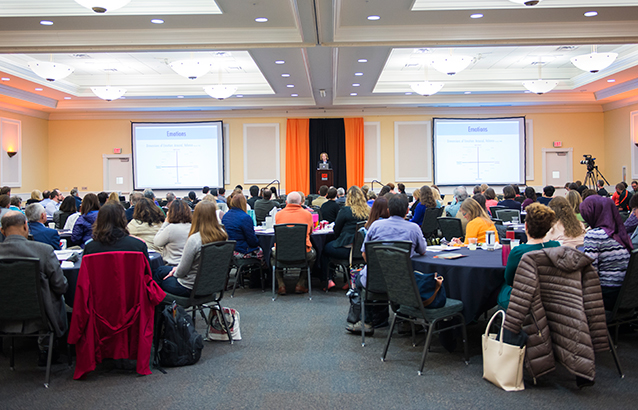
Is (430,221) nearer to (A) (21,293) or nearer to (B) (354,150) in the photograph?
(A) (21,293)

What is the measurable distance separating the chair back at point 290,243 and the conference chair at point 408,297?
2199 millimetres

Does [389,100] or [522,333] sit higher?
[389,100]

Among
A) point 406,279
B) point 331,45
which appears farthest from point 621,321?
point 331,45

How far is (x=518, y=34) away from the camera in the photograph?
7.71 meters

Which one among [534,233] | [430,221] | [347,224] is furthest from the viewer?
[430,221]

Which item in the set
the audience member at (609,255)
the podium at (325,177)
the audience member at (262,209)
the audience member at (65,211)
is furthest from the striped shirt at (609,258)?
the podium at (325,177)

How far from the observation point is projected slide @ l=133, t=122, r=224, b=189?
15.0 meters

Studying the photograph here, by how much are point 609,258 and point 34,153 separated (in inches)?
601

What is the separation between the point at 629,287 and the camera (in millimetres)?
3342

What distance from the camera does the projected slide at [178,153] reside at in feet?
49.2

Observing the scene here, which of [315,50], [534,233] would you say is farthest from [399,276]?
[315,50]

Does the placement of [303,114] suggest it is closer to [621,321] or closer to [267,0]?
[267,0]

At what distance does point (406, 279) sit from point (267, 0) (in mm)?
4723

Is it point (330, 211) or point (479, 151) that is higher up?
point (479, 151)
